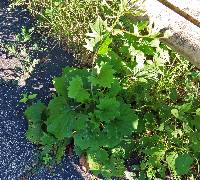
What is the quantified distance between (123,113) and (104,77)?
374mm

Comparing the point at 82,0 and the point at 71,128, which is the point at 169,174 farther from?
the point at 82,0

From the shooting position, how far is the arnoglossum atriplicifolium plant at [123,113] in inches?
109

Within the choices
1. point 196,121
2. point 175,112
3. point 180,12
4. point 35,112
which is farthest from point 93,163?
point 180,12

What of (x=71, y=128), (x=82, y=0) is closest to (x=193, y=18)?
(x=71, y=128)

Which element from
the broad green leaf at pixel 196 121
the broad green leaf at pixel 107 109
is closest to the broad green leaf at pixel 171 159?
the broad green leaf at pixel 196 121

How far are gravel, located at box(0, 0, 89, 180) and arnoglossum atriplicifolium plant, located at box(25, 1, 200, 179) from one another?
118mm

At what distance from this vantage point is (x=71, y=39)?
3.59 m

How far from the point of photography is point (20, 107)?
3223mm

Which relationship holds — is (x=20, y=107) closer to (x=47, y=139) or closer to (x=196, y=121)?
(x=47, y=139)

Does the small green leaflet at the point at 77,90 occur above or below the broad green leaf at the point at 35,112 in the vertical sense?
above

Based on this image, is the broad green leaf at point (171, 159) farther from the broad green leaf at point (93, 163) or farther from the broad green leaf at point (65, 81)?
the broad green leaf at point (65, 81)

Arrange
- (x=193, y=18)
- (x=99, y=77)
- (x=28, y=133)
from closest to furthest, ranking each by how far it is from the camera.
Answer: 1. (x=193, y=18)
2. (x=99, y=77)
3. (x=28, y=133)

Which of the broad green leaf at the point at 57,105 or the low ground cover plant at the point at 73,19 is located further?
the low ground cover plant at the point at 73,19

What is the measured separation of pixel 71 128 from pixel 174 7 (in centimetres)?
118
